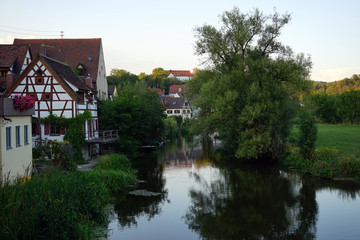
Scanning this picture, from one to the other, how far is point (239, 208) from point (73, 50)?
31.7 meters

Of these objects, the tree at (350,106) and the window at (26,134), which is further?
the tree at (350,106)

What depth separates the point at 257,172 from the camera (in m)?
27.5

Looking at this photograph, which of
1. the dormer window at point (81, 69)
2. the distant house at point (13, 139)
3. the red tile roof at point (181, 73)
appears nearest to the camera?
the distant house at point (13, 139)

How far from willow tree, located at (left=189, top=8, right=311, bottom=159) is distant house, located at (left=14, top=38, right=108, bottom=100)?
13.4 m

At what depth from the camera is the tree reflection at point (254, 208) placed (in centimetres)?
1464

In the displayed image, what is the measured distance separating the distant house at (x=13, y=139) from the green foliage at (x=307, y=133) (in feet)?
60.1

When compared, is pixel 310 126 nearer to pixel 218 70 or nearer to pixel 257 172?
pixel 257 172

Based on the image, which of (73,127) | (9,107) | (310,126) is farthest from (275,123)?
(9,107)

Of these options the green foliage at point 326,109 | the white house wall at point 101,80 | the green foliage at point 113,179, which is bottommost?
the green foliage at point 113,179

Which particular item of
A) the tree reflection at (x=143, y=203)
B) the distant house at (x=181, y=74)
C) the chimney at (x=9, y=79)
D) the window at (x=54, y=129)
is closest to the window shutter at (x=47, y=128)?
the window at (x=54, y=129)

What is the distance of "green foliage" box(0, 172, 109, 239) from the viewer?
984 cm

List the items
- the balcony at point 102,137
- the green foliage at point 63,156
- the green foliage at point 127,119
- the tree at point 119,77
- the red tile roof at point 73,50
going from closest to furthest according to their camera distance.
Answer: the green foliage at point 63,156 → the balcony at point 102,137 → the green foliage at point 127,119 → the red tile roof at point 73,50 → the tree at point 119,77

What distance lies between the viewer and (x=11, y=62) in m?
28.8

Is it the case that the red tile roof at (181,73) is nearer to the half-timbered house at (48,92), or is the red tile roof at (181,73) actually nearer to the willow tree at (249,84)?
the willow tree at (249,84)
